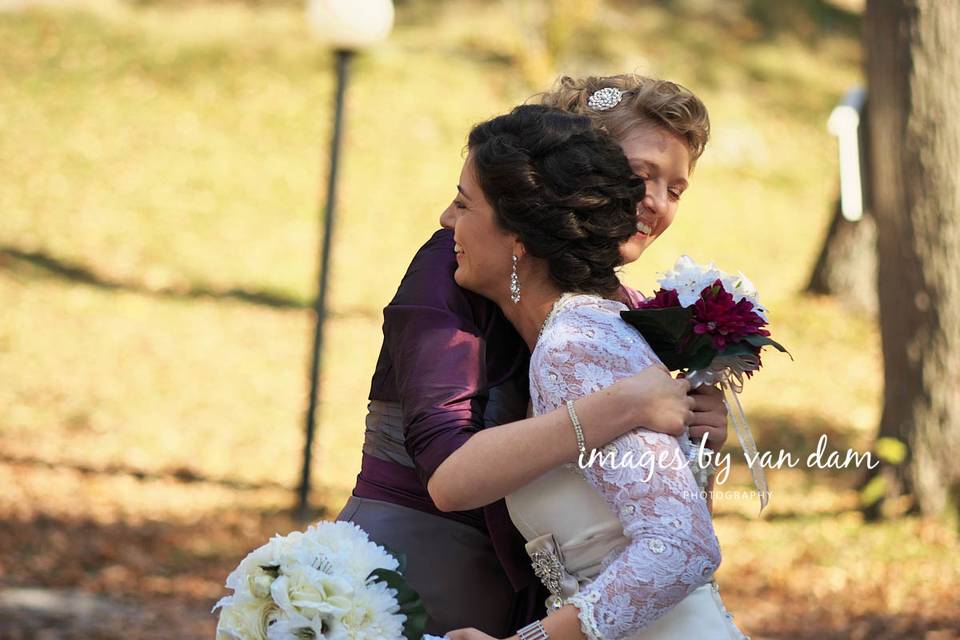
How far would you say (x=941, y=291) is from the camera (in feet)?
27.3

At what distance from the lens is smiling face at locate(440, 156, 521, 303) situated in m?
2.72

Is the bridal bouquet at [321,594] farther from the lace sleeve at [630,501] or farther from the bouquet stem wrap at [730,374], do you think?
the bouquet stem wrap at [730,374]

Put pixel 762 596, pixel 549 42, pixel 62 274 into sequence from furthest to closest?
pixel 549 42 → pixel 62 274 → pixel 762 596

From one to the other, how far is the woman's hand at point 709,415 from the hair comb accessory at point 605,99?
70 centimetres

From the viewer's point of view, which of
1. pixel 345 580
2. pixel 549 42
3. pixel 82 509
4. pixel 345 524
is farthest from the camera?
pixel 549 42

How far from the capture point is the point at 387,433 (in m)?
2.92

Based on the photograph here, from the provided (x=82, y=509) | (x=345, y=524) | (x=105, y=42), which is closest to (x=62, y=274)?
(x=82, y=509)

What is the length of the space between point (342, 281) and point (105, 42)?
9.34m

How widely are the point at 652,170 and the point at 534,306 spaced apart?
1.58ft

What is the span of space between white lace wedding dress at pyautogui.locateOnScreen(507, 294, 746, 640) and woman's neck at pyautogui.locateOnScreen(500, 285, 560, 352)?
0.16 feet

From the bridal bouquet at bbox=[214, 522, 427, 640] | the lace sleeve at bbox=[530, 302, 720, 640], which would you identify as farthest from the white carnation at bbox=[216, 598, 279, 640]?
the lace sleeve at bbox=[530, 302, 720, 640]

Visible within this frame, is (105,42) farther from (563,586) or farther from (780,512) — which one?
(563,586)

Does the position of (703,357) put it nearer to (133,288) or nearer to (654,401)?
(654,401)

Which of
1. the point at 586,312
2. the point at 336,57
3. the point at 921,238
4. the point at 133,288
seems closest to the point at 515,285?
the point at 586,312
